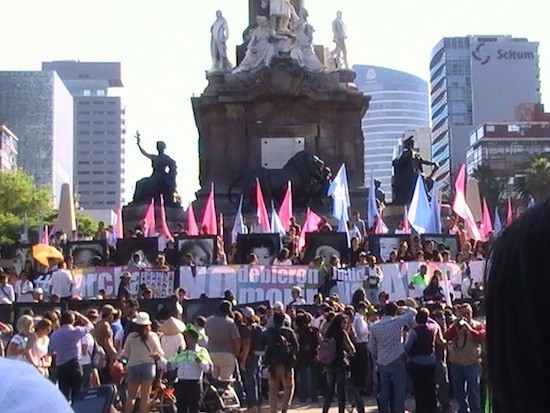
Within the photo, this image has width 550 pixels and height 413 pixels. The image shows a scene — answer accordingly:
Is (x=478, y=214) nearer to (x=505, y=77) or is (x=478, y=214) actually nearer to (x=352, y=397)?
(x=352, y=397)

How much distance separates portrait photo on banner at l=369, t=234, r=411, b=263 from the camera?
2656 centimetres

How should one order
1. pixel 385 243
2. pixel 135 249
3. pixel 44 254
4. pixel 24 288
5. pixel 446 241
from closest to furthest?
pixel 24 288
pixel 44 254
pixel 385 243
pixel 446 241
pixel 135 249

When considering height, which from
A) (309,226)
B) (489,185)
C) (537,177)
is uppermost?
(489,185)

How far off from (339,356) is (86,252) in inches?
554

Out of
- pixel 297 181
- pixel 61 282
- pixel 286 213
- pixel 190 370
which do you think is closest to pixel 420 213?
pixel 286 213

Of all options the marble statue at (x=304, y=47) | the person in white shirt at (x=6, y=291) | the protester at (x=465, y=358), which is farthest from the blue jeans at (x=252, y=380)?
the marble statue at (x=304, y=47)

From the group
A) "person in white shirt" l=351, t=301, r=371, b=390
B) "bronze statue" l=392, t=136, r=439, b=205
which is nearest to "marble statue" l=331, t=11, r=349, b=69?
"bronze statue" l=392, t=136, r=439, b=205

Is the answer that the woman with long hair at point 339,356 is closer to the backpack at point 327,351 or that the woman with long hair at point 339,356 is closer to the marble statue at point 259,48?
the backpack at point 327,351

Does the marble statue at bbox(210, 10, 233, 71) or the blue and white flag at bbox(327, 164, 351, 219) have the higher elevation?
the marble statue at bbox(210, 10, 233, 71)

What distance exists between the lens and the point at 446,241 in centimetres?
2709

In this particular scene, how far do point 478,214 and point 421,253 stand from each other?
66.3 feet

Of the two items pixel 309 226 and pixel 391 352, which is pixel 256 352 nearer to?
pixel 391 352

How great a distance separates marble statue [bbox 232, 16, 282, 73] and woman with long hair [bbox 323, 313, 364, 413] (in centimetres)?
3102

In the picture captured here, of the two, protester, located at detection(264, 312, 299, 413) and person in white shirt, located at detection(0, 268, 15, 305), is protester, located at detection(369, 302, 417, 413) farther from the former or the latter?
person in white shirt, located at detection(0, 268, 15, 305)
